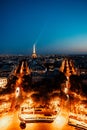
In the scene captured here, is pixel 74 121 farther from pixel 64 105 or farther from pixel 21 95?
pixel 21 95

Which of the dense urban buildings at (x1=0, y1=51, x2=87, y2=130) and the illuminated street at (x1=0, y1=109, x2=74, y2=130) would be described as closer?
the illuminated street at (x1=0, y1=109, x2=74, y2=130)

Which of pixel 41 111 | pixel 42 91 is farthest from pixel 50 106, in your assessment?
pixel 42 91

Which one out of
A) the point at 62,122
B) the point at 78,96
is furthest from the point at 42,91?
the point at 62,122

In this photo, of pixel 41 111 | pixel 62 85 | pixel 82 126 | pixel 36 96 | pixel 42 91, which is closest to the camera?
pixel 82 126

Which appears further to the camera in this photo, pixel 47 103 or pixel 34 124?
pixel 47 103

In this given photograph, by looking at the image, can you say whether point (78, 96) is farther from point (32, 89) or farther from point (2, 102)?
point (2, 102)

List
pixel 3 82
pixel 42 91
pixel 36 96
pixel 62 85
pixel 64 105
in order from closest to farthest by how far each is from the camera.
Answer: pixel 64 105, pixel 36 96, pixel 42 91, pixel 62 85, pixel 3 82

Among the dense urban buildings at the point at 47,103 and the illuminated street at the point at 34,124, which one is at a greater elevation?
the dense urban buildings at the point at 47,103

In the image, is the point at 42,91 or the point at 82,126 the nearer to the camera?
the point at 82,126

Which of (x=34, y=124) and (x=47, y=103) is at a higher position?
(x=47, y=103)

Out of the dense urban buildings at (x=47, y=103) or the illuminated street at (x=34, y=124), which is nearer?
the illuminated street at (x=34, y=124)

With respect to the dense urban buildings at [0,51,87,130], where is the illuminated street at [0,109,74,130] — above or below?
below
